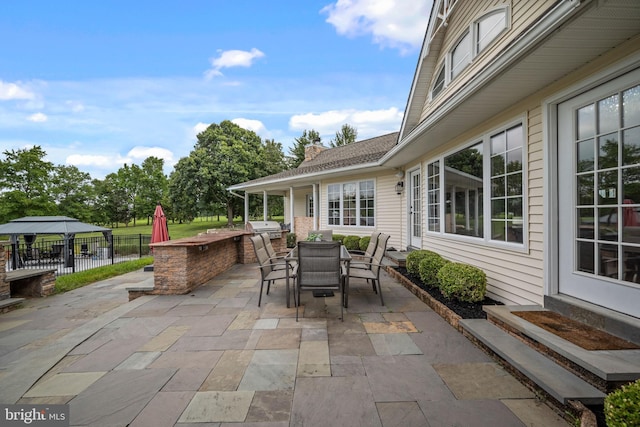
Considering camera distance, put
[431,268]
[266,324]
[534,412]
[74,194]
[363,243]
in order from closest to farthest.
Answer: [534,412], [266,324], [431,268], [363,243], [74,194]

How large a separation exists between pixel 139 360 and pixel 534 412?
329 cm

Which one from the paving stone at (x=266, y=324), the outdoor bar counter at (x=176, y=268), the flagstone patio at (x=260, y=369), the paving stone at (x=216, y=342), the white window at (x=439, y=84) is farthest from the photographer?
the white window at (x=439, y=84)

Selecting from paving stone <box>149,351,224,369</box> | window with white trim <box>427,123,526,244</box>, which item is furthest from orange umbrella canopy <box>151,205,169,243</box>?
window with white trim <box>427,123,526,244</box>

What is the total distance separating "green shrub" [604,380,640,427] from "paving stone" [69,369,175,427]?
111 inches

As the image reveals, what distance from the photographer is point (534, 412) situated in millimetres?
1855

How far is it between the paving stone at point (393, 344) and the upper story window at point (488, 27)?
4571 mm

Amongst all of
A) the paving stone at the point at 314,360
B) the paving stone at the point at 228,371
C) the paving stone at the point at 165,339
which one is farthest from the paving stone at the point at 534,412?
the paving stone at the point at 165,339

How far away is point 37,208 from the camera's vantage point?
69.4 feet

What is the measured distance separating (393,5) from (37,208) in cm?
2803

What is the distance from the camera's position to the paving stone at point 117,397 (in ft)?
6.07

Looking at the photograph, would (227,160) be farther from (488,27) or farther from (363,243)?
(488,27)

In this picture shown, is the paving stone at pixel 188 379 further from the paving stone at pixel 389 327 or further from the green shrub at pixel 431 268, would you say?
the green shrub at pixel 431 268

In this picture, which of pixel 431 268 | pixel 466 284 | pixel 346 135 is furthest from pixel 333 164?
pixel 346 135

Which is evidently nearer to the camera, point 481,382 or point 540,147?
point 481,382
